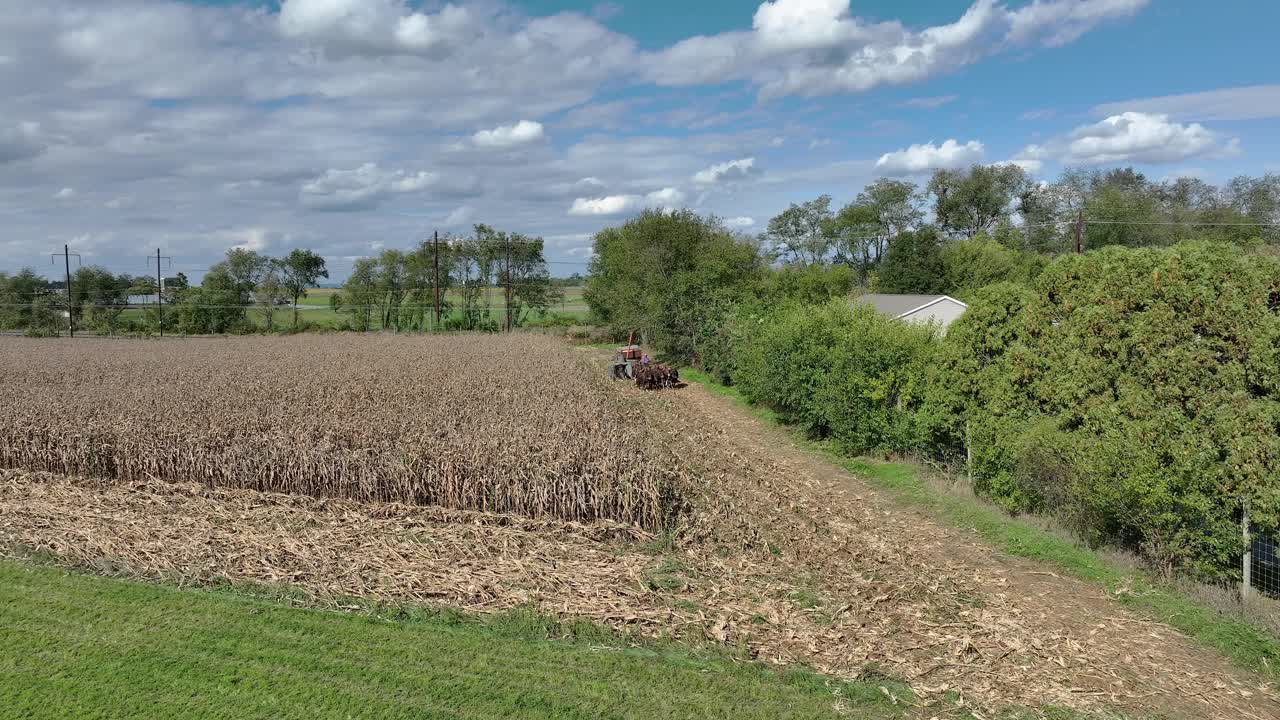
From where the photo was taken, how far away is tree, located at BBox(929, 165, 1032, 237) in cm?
6850

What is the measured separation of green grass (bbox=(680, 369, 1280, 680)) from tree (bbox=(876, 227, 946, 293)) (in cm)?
3804

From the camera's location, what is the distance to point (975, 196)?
2719 inches

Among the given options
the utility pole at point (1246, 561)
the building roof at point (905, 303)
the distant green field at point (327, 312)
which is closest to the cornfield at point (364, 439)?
the utility pole at point (1246, 561)

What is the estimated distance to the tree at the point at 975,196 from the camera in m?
68.5

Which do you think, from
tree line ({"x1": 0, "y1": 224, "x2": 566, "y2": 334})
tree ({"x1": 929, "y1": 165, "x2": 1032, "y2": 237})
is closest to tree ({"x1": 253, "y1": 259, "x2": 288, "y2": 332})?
tree line ({"x1": 0, "y1": 224, "x2": 566, "y2": 334})

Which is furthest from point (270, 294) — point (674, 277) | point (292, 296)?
point (674, 277)

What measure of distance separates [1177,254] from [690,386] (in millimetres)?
16129

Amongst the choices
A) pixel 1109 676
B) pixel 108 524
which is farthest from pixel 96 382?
pixel 1109 676

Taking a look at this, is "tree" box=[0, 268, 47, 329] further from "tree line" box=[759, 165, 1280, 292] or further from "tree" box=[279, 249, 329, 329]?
"tree line" box=[759, 165, 1280, 292]

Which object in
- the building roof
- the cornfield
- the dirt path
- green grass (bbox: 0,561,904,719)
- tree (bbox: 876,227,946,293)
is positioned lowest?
the dirt path

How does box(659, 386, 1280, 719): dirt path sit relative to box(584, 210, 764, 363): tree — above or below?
below

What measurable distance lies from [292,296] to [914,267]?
134ft

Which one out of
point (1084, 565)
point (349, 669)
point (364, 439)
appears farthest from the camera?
point (364, 439)

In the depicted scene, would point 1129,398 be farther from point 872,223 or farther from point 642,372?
point 872,223
